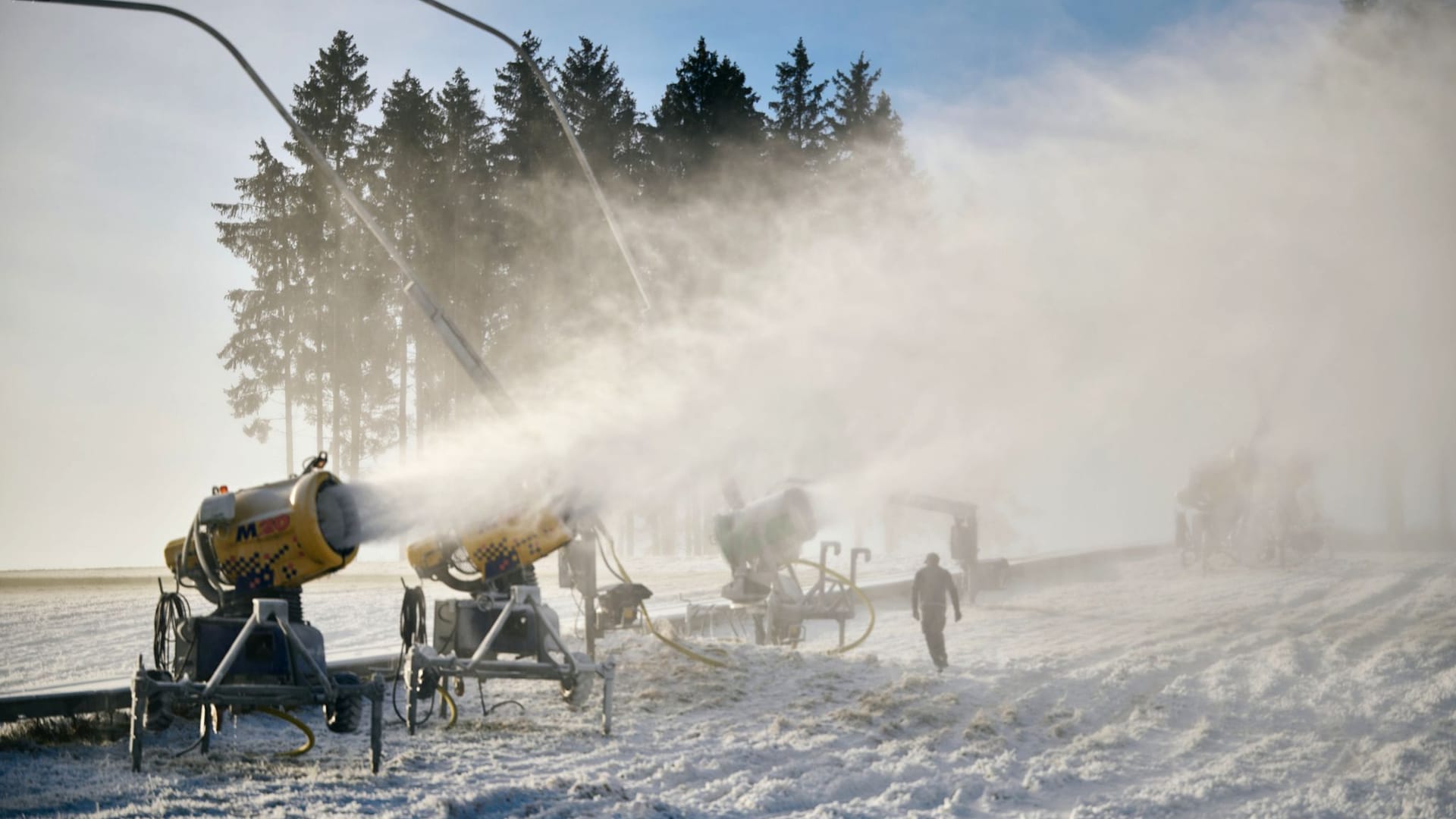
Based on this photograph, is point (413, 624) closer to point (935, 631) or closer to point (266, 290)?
point (935, 631)

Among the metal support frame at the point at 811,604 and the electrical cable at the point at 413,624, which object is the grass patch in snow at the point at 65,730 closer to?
the electrical cable at the point at 413,624

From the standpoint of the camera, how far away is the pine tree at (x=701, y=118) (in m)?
43.3

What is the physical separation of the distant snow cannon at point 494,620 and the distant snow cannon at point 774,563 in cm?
578

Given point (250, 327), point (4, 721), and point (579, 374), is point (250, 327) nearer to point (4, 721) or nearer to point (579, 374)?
point (579, 374)

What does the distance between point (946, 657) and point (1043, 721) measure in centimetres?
414

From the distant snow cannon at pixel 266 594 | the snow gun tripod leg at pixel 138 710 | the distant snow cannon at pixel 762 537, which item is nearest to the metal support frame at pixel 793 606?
the distant snow cannon at pixel 762 537

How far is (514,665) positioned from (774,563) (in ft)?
24.4

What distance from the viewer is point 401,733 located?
1220cm

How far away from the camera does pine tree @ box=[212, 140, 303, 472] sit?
4084cm

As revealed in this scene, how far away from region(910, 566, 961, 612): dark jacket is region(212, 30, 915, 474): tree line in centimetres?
2277

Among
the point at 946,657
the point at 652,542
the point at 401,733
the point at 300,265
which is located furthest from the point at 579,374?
the point at 401,733

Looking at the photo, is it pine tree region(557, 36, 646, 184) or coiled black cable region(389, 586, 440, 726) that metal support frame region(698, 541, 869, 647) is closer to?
coiled black cable region(389, 586, 440, 726)

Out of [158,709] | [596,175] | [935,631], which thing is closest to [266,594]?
[158,709]

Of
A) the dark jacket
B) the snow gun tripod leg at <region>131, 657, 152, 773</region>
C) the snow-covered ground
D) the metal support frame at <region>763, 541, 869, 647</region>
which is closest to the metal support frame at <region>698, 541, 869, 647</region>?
the metal support frame at <region>763, 541, 869, 647</region>
